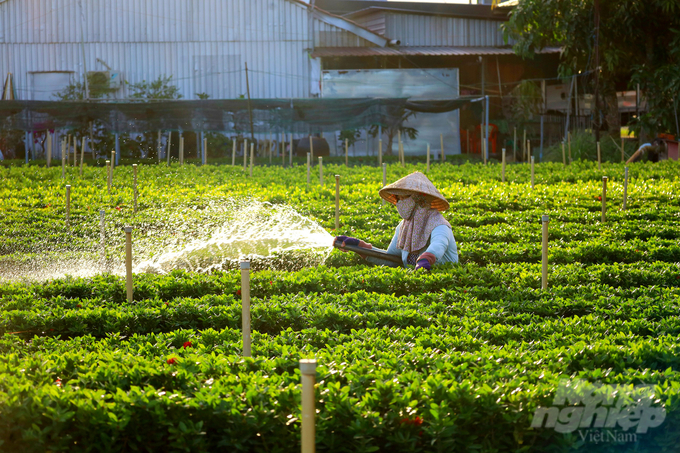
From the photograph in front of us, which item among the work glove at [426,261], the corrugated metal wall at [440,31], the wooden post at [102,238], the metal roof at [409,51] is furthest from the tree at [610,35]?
the work glove at [426,261]

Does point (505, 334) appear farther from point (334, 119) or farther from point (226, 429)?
point (334, 119)

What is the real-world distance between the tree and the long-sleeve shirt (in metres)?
19.1

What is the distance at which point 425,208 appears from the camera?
8094 mm

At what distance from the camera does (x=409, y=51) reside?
29.0 meters

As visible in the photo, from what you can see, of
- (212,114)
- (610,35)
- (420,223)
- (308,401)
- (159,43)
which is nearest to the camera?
(308,401)

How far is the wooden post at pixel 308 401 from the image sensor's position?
2828mm

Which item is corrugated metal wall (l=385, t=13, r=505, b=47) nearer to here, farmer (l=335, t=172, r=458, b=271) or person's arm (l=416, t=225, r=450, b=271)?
farmer (l=335, t=172, r=458, b=271)

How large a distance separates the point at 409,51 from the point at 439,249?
22.6 m

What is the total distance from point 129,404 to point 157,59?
A: 27.1 meters

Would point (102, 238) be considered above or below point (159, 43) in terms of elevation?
below

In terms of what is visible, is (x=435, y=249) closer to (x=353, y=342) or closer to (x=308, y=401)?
(x=353, y=342)

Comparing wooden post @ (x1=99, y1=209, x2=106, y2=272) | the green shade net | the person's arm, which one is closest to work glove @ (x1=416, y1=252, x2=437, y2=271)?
the person's arm

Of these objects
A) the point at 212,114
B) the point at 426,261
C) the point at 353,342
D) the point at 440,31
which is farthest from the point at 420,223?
the point at 440,31

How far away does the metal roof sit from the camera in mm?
28312
